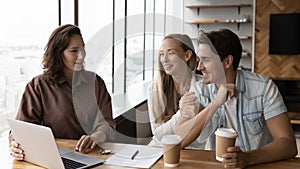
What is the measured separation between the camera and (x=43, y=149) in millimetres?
1419

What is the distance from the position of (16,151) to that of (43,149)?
0.22 metres

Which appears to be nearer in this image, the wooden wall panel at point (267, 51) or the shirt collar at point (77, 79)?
the shirt collar at point (77, 79)

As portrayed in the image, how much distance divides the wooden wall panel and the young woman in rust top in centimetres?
400

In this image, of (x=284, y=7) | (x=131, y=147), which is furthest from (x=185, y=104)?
(x=284, y=7)

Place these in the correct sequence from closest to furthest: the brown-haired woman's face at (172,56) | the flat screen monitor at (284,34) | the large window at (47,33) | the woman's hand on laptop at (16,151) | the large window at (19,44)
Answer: the woman's hand on laptop at (16,151)
the large window at (47,33)
the brown-haired woman's face at (172,56)
the large window at (19,44)
the flat screen monitor at (284,34)

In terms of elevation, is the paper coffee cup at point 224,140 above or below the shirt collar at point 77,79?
below

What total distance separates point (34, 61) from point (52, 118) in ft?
2.19

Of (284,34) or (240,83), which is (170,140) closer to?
(240,83)

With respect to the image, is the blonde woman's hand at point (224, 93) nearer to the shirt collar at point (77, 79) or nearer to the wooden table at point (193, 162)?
the wooden table at point (193, 162)

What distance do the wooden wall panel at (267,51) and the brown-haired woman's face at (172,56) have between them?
373 cm

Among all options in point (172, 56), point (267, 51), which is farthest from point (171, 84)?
point (267, 51)

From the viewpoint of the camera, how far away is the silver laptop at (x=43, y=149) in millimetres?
1386

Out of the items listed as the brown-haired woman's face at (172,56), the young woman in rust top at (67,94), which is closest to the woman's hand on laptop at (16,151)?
the young woman in rust top at (67,94)

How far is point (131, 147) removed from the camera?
66.8 inches
